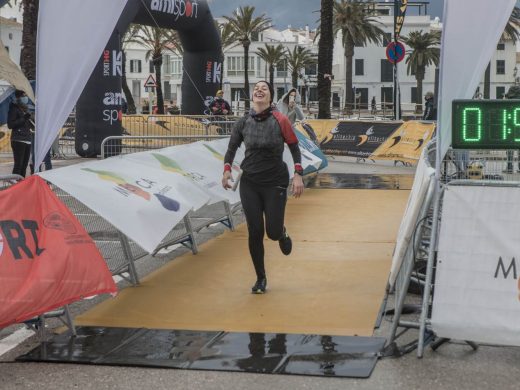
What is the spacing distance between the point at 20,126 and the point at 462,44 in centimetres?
1096

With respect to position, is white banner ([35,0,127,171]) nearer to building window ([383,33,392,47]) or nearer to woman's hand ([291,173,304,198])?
woman's hand ([291,173,304,198])

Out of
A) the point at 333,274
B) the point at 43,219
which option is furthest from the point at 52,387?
the point at 333,274

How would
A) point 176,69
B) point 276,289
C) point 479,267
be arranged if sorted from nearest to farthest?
point 479,267, point 276,289, point 176,69

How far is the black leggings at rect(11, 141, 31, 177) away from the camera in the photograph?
1521cm

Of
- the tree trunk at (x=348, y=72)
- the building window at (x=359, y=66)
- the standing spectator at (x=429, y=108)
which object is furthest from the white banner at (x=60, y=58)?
the building window at (x=359, y=66)

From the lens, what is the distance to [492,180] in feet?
17.9

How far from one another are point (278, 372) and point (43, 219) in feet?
6.94

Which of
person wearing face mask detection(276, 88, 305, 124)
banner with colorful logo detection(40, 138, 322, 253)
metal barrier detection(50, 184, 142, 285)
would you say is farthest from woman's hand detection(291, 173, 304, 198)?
person wearing face mask detection(276, 88, 305, 124)

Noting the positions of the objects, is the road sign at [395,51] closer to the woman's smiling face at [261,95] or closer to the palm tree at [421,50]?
the woman's smiling face at [261,95]

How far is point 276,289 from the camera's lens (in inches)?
300

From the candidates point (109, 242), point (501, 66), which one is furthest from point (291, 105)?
point (501, 66)

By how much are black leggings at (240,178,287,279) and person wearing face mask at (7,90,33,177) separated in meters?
8.75

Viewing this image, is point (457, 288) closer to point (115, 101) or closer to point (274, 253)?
point (274, 253)

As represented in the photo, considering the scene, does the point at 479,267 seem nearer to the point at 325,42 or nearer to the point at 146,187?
the point at 146,187
